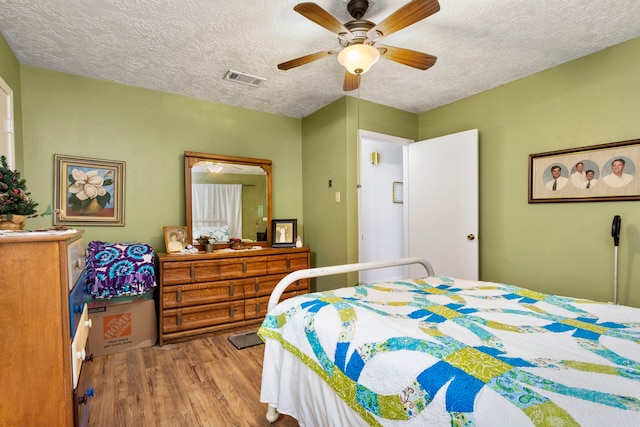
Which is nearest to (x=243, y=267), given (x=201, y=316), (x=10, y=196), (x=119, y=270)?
(x=201, y=316)

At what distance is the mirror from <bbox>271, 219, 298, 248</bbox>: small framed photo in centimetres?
12

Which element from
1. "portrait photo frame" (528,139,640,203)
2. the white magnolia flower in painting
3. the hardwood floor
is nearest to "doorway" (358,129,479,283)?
"portrait photo frame" (528,139,640,203)

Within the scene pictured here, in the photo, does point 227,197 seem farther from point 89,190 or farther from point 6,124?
point 6,124

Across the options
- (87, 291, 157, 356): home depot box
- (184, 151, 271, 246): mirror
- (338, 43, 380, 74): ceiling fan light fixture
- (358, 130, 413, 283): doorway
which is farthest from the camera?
(358, 130, 413, 283): doorway

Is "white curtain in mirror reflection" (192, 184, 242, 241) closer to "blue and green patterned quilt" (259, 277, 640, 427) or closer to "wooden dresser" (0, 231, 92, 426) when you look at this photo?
"blue and green patterned quilt" (259, 277, 640, 427)

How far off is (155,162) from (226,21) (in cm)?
178

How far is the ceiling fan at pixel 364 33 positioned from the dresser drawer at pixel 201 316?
7.49 ft

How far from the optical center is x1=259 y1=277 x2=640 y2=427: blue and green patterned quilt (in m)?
0.75

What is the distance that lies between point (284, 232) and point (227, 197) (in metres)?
0.78

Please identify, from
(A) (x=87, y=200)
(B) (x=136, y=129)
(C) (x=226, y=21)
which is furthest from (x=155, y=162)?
(C) (x=226, y=21)

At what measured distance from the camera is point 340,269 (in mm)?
1944

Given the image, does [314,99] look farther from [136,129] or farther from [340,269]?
[340,269]

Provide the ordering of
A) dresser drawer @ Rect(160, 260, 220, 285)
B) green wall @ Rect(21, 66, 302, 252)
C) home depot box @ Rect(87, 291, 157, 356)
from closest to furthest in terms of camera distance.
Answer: home depot box @ Rect(87, 291, 157, 356) → green wall @ Rect(21, 66, 302, 252) → dresser drawer @ Rect(160, 260, 220, 285)

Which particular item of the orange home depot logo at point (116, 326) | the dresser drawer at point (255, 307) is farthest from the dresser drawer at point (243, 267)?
the orange home depot logo at point (116, 326)
